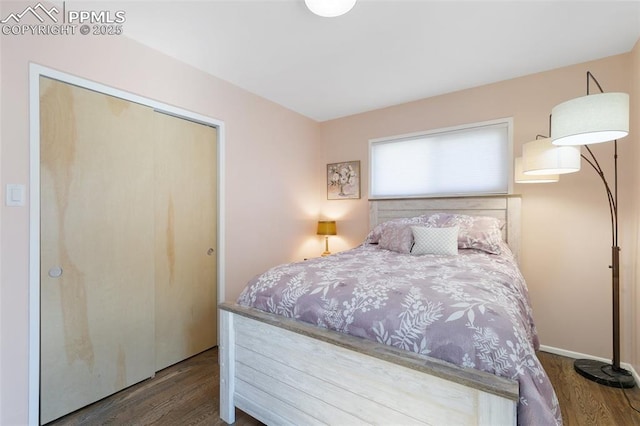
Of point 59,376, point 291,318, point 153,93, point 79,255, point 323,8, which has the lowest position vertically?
point 59,376

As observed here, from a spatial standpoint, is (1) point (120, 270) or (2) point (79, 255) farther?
(1) point (120, 270)

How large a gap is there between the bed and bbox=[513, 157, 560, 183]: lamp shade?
818 millimetres

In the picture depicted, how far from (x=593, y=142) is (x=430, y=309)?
153cm

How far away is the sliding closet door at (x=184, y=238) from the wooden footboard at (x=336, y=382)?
36.6 inches

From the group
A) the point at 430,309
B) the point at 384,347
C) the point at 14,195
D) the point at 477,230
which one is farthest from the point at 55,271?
the point at 477,230

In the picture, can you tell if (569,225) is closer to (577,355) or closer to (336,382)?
(577,355)

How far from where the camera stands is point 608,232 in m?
2.32

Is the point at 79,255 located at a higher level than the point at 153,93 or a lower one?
lower

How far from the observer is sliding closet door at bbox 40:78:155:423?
5.56 feet

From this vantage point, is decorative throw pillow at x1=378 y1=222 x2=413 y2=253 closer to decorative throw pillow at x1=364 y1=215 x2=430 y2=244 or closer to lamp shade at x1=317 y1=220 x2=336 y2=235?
decorative throw pillow at x1=364 y1=215 x2=430 y2=244

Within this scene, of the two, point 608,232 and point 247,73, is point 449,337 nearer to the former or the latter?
point 608,232

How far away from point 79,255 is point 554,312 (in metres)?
3.76

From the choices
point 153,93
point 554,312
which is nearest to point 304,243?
point 153,93

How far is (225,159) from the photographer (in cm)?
270
